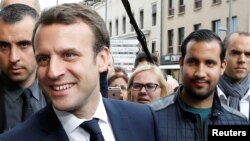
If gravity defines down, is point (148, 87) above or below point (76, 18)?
below

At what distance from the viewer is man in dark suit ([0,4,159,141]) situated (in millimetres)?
1744

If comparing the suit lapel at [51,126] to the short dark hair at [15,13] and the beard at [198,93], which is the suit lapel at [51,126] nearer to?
the short dark hair at [15,13]

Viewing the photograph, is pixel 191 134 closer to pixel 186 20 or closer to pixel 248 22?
pixel 248 22

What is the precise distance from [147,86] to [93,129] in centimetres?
201

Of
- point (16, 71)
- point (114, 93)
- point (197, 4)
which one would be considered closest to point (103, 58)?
point (16, 71)

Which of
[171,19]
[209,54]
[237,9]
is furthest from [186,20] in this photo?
[209,54]

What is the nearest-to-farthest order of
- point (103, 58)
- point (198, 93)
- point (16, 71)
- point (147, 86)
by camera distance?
point (103, 58) → point (16, 71) → point (198, 93) → point (147, 86)

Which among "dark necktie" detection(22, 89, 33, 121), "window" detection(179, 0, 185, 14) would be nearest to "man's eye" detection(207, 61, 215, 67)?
"dark necktie" detection(22, 89, 33, 121)

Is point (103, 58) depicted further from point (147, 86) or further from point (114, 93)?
point (114, 93)

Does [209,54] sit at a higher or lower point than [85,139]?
higher

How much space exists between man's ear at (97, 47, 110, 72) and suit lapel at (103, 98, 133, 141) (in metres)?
0.18

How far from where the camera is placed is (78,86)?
1.78 m

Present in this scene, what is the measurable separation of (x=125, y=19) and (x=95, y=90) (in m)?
36.4

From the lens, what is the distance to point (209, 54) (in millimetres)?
2996
